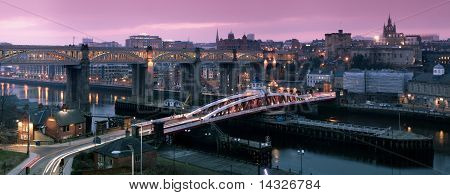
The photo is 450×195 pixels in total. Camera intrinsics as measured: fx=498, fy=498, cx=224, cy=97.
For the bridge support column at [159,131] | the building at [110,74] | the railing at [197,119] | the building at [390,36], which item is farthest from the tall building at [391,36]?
the bridge support column at [159,131]

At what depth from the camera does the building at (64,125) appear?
14.3 metres

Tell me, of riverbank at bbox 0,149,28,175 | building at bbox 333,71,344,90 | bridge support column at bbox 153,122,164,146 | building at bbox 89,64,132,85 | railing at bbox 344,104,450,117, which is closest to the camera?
riverbank at bbox 0,149,28,175

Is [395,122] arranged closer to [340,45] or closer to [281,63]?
[281,63]

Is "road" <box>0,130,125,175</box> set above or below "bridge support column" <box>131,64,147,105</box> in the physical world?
below

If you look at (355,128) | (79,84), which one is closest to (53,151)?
(355,128)

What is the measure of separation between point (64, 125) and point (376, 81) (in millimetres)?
20080

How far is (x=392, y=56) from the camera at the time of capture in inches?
1610

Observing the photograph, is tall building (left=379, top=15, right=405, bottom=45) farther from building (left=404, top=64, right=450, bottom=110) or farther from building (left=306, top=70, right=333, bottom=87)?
building (left=404, top=64, right=450, bottom=110)

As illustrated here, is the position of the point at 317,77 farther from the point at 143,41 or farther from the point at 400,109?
the point at 143,41

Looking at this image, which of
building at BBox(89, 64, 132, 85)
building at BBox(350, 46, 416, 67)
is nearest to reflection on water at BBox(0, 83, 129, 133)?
building at BBox(89, 64, 132, 85)

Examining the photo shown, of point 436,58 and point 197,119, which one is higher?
point 436,58

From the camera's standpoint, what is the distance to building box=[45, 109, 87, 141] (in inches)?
563

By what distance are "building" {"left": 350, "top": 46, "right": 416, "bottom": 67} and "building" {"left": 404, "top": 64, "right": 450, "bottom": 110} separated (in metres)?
13.1

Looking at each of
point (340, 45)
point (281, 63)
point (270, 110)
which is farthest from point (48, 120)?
point (340, 45)
